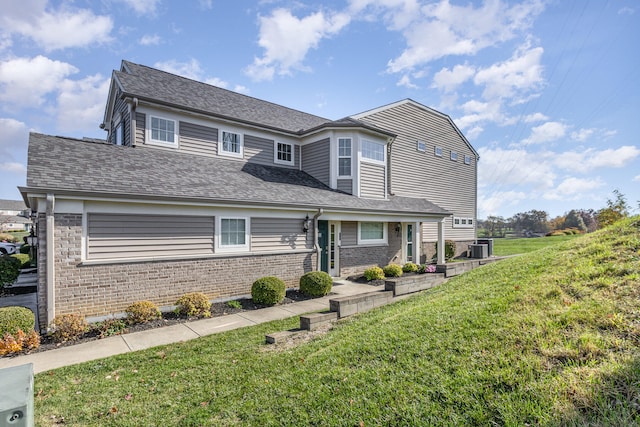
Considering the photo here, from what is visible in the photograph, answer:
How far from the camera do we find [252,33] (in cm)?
1108

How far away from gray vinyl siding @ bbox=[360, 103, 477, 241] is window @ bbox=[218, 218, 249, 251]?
10.0 meters

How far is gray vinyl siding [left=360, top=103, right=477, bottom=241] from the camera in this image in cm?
1789

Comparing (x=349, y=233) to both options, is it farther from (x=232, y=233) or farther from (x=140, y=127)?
(x=140, y=127)

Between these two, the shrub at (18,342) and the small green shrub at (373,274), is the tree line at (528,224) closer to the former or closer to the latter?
the small green shrub at (373,274)

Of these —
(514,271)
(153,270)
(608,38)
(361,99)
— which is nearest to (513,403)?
(514,271)

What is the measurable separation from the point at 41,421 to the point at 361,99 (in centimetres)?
1717

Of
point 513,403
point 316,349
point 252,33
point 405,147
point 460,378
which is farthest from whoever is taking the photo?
point 405,147

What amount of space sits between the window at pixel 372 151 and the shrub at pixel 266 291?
7559 mm

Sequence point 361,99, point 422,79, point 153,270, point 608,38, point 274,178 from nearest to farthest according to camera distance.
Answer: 1. point 153,270
2. point 608,38
3. point 274,178
4. point 422,79
5. point 361,99

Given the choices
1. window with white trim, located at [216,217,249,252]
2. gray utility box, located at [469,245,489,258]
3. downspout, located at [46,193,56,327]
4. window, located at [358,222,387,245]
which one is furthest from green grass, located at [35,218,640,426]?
gray utility box, located at [469,245,489,258]

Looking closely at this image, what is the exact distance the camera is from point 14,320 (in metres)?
5.93

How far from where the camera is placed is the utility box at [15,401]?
5.46 feet

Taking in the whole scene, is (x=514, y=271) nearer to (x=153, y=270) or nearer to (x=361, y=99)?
(x=153, y=270)

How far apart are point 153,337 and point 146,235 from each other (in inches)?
106
